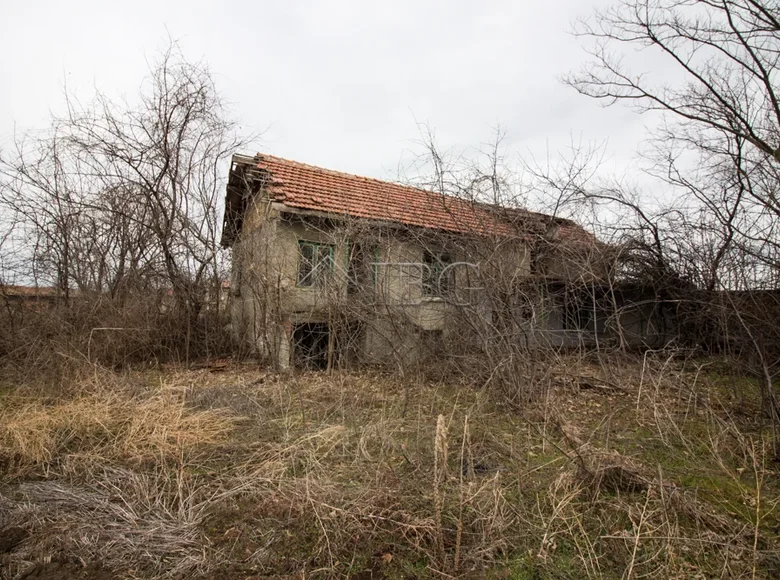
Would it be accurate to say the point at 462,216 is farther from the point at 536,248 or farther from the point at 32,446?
the point at 32,446

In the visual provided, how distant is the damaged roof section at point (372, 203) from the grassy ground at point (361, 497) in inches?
127

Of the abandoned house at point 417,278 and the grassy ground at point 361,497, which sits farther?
the abandoned house at point 417,278

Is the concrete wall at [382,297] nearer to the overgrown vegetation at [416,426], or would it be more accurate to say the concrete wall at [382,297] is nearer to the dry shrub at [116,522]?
the overgrown vegetation at [416,426]

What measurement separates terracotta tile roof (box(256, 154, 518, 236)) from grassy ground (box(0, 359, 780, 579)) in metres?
3.33

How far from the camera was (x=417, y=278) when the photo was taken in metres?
7.41

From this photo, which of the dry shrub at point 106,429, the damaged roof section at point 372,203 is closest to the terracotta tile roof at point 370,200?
the damaged roof section at point 372,203

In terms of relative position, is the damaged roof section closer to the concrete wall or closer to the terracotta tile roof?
the terracotta tile roof

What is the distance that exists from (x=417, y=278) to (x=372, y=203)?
3.93m

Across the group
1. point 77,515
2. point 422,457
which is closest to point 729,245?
point 422,457

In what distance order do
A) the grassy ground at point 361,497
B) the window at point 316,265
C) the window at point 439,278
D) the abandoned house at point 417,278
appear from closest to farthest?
1. the grassy ground at point 361,497
2. the abandoned house at point 417,278
3. the window at point 439,278
4. the window at point 316,265

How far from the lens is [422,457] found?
151 inches

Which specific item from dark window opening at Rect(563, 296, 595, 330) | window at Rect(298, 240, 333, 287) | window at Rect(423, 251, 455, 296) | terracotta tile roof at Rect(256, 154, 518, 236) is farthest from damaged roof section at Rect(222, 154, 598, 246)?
dark window opening at Rect(563, 296, 595, 330)

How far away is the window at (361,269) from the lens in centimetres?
708

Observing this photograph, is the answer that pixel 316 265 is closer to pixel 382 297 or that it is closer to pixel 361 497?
pixel 382 297
